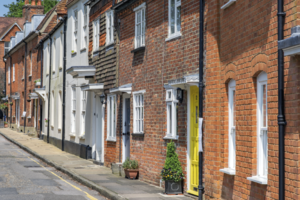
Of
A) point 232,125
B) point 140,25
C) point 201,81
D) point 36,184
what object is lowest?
point 36,184

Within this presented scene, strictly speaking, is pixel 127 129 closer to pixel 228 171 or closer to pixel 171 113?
pixel 171 113

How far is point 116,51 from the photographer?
15.9 metres

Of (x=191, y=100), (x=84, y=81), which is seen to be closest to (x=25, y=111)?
(x=84, y=81)

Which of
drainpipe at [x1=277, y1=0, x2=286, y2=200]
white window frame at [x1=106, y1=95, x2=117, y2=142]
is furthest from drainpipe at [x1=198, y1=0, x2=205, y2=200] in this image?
white window frame at [x1=106, y1=95, x2=117, y2=142]

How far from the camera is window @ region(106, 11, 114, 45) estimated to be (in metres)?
16.7

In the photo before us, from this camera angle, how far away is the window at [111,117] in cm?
1628

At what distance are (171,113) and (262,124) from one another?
14.6 feet

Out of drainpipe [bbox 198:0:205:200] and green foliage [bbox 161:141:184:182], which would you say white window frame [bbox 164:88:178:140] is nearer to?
green foliage [bbox 161:141:184:182]

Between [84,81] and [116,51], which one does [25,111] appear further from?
[116,51]

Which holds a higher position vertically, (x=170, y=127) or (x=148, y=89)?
(x=148, y=89)

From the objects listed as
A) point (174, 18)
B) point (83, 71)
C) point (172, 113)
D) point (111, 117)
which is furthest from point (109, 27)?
point (172, 113)

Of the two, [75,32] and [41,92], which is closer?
[75,32]

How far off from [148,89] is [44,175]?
480 cm

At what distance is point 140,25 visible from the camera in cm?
1409
